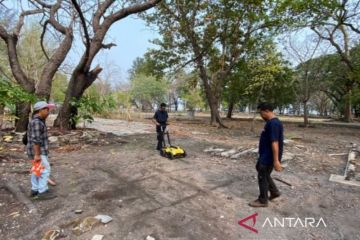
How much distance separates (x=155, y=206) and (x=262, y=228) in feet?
4.79

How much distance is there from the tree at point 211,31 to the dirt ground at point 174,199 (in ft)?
32.6

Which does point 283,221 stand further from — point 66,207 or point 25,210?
point 25,210

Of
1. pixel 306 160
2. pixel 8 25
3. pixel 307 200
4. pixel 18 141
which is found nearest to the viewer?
pixel 307 200

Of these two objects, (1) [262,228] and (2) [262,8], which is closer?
(1) [262,228]

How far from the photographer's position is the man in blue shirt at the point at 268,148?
343 cm

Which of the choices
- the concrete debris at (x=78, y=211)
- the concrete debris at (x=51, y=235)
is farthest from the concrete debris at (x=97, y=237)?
the concrete debris at (x=78, y=211)

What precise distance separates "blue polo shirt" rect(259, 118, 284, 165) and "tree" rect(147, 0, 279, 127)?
10932 mm

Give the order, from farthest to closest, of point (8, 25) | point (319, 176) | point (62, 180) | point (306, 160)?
point (8, 25), point (306, 160), point (319, 176), point (62, 180)

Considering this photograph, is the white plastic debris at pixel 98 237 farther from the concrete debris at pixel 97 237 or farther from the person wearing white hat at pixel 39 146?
the person wearing white hat at pixel 39 146

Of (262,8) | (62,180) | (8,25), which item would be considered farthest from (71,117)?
(262,8)

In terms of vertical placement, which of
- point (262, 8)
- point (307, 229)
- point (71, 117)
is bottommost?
point (307, 229)

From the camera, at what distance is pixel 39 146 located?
3807mm

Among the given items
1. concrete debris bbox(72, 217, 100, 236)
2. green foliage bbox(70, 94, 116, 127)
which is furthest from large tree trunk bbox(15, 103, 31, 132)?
concrete debris bbox(72, 217, 100, 236)

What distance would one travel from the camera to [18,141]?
7926 millimetres
